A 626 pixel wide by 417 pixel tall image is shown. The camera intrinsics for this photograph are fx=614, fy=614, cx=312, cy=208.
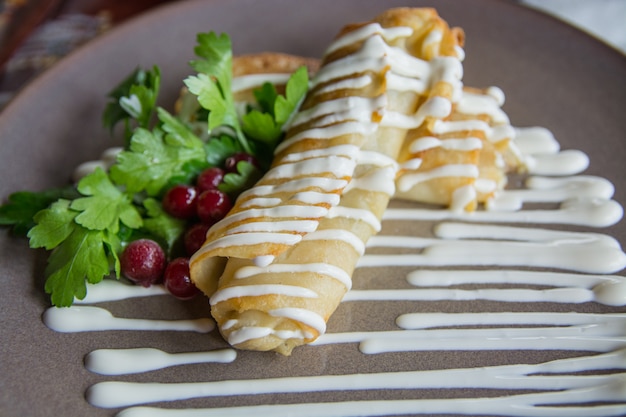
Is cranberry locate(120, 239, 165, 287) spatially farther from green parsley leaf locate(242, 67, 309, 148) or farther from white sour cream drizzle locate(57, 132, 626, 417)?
green parsley leaf locate(242, 67, 309, 148)

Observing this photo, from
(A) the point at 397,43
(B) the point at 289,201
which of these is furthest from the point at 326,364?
(A) the point at 397,43

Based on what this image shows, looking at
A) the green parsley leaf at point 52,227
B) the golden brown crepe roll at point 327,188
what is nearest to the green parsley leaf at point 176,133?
the golden brown crepe roll at point 327,188

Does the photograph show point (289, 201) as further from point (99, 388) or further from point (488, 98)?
point (488, 98)

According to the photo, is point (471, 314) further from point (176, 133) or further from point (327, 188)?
point (176, 133)

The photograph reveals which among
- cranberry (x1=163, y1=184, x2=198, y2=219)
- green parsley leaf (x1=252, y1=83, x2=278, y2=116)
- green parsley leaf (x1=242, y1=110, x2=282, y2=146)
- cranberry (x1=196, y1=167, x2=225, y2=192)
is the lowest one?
cranberry (x1=163, y1=184, x2=198, y2=219)

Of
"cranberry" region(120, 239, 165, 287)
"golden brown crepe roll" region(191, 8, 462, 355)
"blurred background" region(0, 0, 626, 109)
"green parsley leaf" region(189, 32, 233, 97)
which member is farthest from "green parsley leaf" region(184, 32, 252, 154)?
"blurred background" region(0, 0, 626, 109)

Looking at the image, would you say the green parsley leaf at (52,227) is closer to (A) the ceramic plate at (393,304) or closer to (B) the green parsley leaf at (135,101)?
(A) the ceramic plate at (393,304)

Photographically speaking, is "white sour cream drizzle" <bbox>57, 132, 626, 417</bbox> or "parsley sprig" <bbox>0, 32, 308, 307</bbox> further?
"parsley sprig" <bbox>0, 32, 308, 307</bbox>
